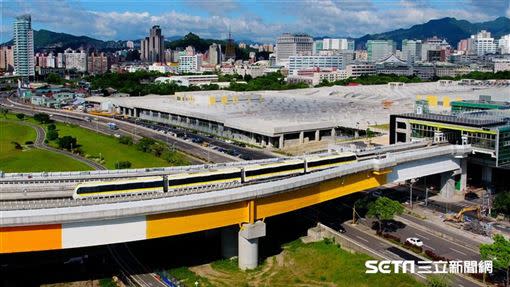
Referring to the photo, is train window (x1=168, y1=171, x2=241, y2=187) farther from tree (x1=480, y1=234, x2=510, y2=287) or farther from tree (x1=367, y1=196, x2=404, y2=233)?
tree (x1=480, y1=234, x2=510, y2=287)

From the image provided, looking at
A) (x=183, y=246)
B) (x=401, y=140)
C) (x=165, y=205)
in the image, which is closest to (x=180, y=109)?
(x=401, y=140)

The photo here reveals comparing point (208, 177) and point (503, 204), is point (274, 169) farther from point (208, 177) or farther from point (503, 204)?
point (503, 204)

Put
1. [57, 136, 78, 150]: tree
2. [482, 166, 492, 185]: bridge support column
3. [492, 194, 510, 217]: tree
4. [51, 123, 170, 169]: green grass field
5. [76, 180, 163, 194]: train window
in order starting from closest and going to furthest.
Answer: [76, 180, 163, 194]: train window, [492, 194, 510, 217]: tree, [482, 166, 492, 185]: bridge support column, [51, 123, 170, 169]: green grass field, [57, 136, 78, 150]: tree

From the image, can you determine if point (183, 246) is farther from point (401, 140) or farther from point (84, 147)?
point (84, 147)

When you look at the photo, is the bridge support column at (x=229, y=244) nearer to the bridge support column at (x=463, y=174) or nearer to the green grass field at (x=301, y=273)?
the green grass field at (x=301, y=273)

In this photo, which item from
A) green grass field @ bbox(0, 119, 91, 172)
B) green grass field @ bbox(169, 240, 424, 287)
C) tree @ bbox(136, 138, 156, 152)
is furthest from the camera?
tree @ bbox(136, 138, 156, 152)

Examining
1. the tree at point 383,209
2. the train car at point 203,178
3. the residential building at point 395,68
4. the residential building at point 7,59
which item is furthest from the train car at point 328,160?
the residential building at point 7,59

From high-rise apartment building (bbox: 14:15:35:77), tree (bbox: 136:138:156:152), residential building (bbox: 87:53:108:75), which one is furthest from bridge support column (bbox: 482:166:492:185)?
residential building (bbox: 87:53:108:75)

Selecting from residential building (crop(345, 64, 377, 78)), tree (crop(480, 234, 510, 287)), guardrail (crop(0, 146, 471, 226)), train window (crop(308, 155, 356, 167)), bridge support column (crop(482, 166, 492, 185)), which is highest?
residential building (crop(345, 64, 377, 78))
